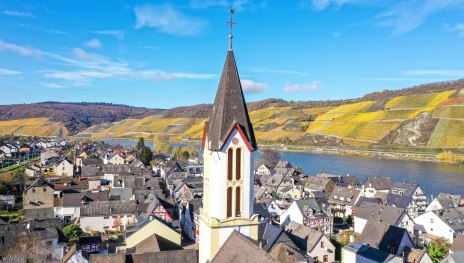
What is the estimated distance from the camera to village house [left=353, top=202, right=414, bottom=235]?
43656 mm

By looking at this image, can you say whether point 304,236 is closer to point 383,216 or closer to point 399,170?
point 383,216

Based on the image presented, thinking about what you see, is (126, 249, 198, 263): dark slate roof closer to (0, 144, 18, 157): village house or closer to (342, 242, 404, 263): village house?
(342, 242, 404, 263): village house

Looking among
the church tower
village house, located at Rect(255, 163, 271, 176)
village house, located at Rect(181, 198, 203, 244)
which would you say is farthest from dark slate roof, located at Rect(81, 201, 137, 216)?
village house, located at Rect(255, 163, 271, 176)

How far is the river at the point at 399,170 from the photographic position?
7500 centimetres

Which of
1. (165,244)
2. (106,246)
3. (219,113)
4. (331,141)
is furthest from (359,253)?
(331,141)

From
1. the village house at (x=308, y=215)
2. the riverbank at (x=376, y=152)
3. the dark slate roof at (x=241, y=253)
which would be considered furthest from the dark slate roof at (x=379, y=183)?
the dark slate roof at (x=241, y=253)

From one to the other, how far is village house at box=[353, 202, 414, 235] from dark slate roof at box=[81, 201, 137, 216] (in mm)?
27363

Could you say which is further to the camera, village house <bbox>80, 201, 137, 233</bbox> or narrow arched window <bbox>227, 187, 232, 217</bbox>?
village house <bbox>80, 201, 137, 233</bbox>

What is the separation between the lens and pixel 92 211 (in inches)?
1790

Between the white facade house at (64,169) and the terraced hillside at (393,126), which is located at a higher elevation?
the terraced hillside at (393,126)

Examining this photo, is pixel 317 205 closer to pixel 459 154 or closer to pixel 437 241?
pixel 437 241

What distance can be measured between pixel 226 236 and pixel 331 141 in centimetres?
15047

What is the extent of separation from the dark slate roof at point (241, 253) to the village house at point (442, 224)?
126ft

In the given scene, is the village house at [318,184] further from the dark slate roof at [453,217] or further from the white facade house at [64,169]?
the white facade house at [64,169]
